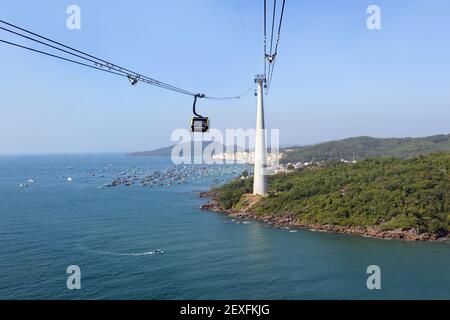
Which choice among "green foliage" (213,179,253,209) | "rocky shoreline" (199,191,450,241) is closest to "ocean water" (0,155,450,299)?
"rocky shoreline" (199,191,450,241)

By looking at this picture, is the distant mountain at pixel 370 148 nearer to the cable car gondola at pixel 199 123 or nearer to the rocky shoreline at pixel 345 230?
the rocky shoreline at pixel 345 230

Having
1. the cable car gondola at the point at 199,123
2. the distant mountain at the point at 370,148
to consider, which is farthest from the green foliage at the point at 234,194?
the distant mountain at the point at 370,148

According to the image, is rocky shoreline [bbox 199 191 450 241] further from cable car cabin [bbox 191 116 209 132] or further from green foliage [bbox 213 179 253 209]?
cable car cabin [bbox 191 116 209 132]

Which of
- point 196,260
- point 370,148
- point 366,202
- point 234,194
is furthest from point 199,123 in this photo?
point 370,148

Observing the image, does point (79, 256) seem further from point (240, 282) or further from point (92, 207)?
point (92, 207)
